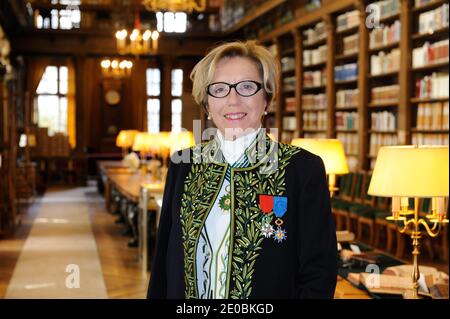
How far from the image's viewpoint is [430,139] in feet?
28.6

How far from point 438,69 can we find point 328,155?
4340 mm

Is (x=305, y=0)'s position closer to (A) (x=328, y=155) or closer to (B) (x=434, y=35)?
(B) (x=434, y=35)

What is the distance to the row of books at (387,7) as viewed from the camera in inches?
365

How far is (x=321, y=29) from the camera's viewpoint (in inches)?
470

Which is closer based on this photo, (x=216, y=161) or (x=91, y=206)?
(x=216, y=161)

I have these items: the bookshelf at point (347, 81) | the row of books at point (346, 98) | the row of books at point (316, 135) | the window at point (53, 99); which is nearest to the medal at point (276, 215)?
the bookshelf at point (347, 81)

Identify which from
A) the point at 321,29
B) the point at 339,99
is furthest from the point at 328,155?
the point at 321,29

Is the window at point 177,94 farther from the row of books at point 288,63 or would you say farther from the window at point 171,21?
the row of books at point 288,63

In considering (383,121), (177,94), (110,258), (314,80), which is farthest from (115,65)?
(110,258)

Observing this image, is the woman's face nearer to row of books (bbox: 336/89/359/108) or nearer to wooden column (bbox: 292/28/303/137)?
row of books (bbox: 336/89/359/108)

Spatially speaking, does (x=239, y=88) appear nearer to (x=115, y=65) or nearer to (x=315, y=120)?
(x=315, y=120)

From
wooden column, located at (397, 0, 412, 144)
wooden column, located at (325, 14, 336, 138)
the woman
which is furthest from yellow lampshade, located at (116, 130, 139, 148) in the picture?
the woman
